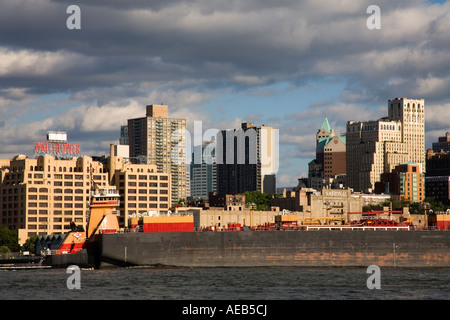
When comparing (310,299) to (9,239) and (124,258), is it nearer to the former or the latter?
(124,258)

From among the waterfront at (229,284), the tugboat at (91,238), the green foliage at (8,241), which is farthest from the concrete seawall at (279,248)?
the green foliage at (8,241)

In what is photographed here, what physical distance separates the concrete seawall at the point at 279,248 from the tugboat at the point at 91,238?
6094mm

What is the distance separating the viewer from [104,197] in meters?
128

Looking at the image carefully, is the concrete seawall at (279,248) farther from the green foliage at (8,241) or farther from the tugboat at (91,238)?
the green foliage at (8,241)

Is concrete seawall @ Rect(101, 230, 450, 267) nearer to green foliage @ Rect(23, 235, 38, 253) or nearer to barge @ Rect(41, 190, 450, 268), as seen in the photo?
barge @ Rect(41, 190, 450, 268)

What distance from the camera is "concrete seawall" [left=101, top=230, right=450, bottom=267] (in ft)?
383

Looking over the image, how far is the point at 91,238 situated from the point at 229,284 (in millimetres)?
41531

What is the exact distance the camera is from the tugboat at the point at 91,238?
121562mm

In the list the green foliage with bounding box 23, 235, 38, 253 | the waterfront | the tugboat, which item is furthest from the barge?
the green foliage with bounding box 23, 235, 38, 253

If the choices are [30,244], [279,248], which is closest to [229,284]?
[279,248]

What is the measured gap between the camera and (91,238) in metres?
125
